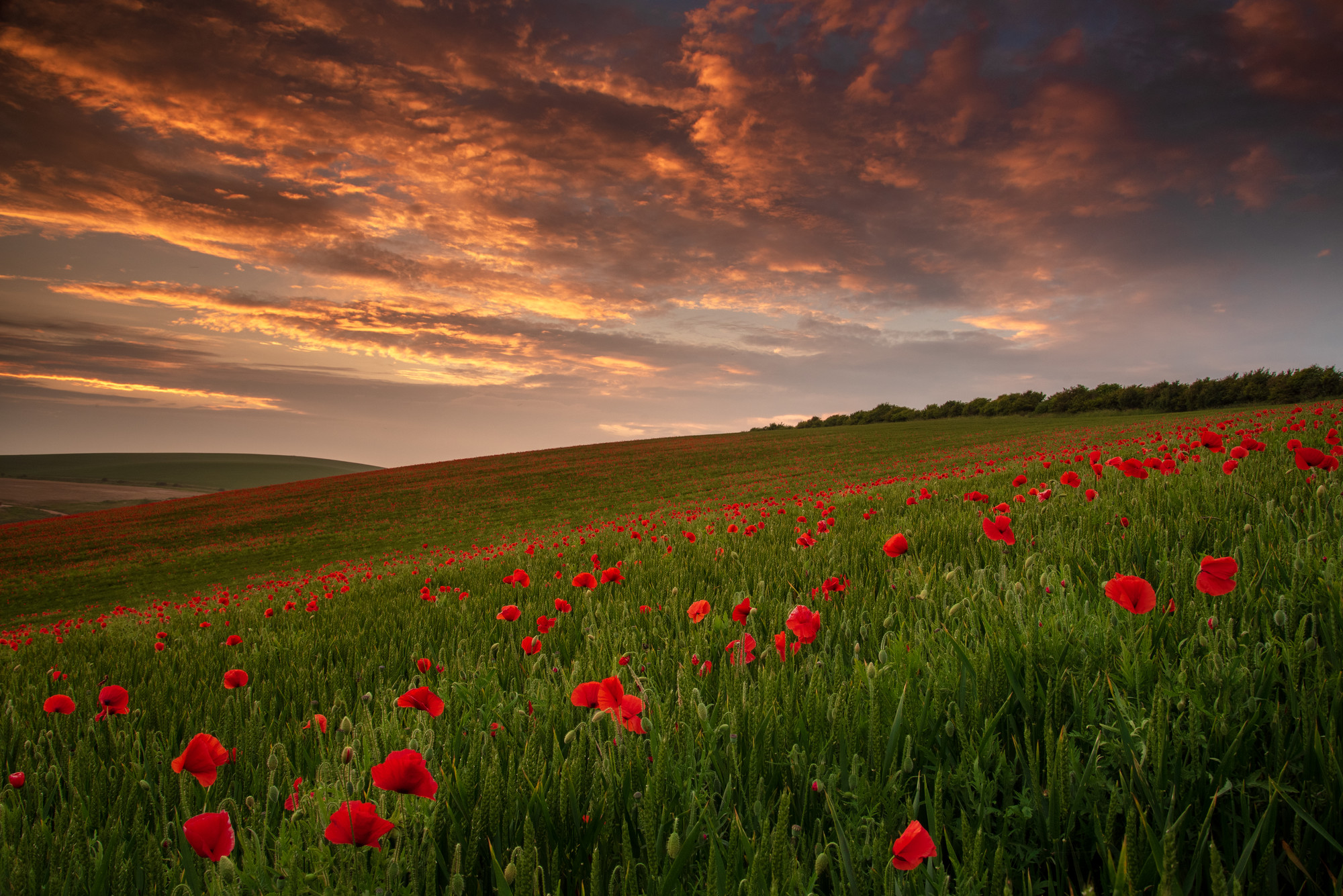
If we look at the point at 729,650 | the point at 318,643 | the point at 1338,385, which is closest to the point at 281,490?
the point at 318,643

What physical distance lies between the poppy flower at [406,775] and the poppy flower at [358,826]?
0.15ft

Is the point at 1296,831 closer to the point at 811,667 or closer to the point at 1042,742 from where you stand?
the point at 1042,742

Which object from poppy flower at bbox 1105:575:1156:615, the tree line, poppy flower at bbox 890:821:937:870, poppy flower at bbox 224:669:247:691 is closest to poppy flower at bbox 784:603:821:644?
poppy flower at bbox 1105:575:1156:615

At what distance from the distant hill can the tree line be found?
8199cm

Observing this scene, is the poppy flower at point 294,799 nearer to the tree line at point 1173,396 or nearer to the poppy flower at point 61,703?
the poppy flower at point 61,703

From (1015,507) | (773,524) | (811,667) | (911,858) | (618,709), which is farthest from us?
(773,524)

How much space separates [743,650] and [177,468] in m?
126

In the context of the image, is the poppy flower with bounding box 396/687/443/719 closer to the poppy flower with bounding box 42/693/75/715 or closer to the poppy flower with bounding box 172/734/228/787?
the poppy flower with bounding box 172/734/228/787

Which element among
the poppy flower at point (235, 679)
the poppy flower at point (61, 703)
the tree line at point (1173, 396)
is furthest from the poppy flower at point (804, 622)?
the tree line at point (1173, 396)

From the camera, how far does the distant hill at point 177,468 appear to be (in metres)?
88.6

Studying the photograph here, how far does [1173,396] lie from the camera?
57000mm

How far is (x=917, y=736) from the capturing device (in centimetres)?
149

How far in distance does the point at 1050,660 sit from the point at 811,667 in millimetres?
712

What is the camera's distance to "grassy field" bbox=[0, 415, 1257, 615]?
73.2 feet
